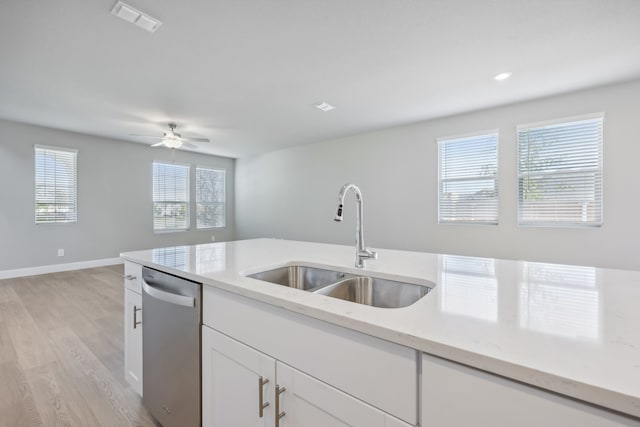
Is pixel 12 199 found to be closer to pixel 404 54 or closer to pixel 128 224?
pixel 128 224

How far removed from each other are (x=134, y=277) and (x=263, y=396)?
117 cm

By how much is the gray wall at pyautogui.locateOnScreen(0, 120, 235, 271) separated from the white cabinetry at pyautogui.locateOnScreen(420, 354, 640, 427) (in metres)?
6.73

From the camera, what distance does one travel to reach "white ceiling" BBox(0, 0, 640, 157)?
2.07 meters

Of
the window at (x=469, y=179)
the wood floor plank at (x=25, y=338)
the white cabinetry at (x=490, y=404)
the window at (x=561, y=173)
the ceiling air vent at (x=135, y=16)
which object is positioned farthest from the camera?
the window at (x=469, y=179)

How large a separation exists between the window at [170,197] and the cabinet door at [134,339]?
17.6ft

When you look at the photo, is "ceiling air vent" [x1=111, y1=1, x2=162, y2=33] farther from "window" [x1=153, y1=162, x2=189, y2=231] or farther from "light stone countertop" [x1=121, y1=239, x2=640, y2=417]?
"window" [x1=153, y1=162, x2=189, y2=231]

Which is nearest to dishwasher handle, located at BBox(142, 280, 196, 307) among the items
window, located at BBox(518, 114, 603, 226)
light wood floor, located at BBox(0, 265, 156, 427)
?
light wood floor, located at BBox(0, 265, 156, 427)

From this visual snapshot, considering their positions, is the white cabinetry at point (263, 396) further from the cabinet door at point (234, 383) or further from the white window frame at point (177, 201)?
the white window frame at point (177, 201)

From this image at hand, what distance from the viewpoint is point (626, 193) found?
3240 millimetres

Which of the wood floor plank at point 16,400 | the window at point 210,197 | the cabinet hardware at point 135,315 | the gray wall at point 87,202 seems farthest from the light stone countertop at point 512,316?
the window at point 210,197

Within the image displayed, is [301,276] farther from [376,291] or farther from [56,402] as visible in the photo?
[56,402]

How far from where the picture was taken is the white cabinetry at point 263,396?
2.50ft

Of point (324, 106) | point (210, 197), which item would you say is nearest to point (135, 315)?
point (324, 106)

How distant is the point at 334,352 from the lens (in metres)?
0.79
